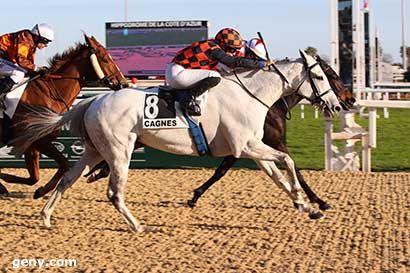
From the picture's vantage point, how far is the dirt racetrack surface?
648 centimetres

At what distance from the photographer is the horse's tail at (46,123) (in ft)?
26.8

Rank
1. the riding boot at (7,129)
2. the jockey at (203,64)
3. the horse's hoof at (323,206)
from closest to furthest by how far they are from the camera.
A: the jockey at (203,64) → the horse's hoof at (323,206) → the riding boot at (7,129)

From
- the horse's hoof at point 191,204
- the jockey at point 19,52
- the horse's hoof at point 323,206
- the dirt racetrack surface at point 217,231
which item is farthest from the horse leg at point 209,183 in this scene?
the jockey at point 19,52

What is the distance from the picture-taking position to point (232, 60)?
8047 millimetres

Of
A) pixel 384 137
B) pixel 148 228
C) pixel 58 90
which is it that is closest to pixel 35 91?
pixel 58 90

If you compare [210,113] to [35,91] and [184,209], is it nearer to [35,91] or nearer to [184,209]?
[184,209]

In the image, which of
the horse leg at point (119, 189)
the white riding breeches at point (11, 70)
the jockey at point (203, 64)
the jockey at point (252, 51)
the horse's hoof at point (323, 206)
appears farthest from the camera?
the white riding breeches at point (11, 70)

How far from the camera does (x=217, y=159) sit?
13.9 metres

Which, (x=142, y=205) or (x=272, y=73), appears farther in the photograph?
(x=142, y=205)

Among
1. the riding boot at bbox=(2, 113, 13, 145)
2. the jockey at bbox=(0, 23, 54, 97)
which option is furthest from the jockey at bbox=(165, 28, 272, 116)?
the riding boot at bbox=(2, 113, 13, 145)

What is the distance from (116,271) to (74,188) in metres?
5.35

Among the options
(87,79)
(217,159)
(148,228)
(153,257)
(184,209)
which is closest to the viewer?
(153,257)

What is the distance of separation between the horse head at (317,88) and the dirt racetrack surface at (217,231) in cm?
113

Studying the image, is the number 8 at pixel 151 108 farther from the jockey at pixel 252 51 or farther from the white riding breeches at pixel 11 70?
the white riding breeches at pixel 11 70
